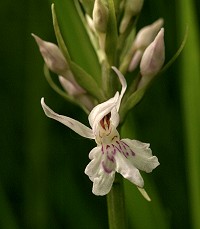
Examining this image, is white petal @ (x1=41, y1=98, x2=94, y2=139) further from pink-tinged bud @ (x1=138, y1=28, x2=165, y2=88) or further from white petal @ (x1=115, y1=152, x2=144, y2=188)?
pink-tinged bud @ (x1=138, y1=28, x2=165, y2=88)

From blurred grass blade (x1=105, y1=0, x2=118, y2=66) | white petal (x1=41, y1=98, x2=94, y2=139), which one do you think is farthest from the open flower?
blurred grass blade (x1=105, y1=0, x2=118, y2=66)

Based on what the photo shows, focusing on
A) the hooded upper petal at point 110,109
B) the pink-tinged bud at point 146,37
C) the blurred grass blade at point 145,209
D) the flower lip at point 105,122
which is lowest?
the blurred grass blade at point 145,209

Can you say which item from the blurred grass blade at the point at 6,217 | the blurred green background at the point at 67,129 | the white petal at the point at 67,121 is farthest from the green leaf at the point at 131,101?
the blurred grass blade at the point at 6,217

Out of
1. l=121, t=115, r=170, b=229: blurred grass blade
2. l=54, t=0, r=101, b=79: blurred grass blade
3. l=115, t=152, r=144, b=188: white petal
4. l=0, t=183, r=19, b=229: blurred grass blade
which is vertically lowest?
l=121, t=115, r=170, b=229: blurred grass blade

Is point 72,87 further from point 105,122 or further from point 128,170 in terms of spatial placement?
point 128,170

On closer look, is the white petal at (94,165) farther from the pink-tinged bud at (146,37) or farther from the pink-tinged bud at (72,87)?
the pink-tinged bud at (146,37)

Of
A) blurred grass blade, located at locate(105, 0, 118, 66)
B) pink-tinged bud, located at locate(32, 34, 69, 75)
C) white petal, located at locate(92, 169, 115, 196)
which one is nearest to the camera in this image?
white petal, located at locate(92, 169, 115, 196)

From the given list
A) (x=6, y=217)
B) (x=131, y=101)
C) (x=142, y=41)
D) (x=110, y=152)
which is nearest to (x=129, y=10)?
(x=142, y=41)
